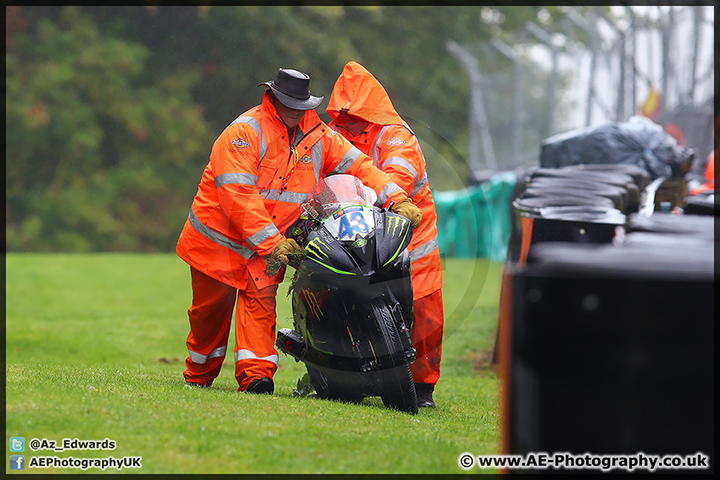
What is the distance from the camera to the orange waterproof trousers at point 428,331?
18.5 ft

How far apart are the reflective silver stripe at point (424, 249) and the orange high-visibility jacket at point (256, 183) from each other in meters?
0.57

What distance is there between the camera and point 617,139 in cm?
870

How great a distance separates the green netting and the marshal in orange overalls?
10.3 meters

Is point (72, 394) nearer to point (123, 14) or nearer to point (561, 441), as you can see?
point (561, 441)

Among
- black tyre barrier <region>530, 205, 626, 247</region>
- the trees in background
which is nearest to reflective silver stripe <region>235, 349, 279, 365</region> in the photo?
black tyre barrier <region>530, 205, 626, 247</region>

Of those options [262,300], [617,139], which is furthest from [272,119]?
[617,139]

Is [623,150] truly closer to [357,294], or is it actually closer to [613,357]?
[357,294]

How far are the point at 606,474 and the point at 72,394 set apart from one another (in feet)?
9.05

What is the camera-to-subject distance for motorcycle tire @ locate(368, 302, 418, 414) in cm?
462

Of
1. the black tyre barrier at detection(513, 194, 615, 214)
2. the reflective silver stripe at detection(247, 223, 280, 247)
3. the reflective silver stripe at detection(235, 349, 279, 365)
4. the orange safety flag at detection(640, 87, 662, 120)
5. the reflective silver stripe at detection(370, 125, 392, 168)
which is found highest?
the orange safety flag at detection(640, 87, 662, 120)

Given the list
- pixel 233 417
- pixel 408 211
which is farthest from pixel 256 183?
pixel 233 417

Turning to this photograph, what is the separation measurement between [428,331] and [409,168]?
1.11 metres

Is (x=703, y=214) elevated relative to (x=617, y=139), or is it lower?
lower

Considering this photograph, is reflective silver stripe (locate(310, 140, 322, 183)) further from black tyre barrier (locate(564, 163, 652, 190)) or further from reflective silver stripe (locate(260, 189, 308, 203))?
black tyre barrier (locate(564, 163, 652, 190))
